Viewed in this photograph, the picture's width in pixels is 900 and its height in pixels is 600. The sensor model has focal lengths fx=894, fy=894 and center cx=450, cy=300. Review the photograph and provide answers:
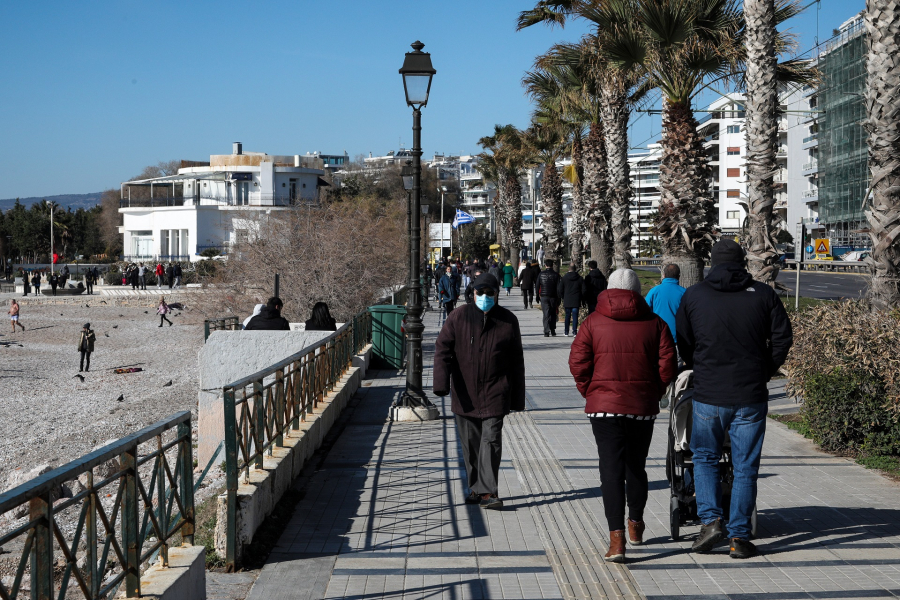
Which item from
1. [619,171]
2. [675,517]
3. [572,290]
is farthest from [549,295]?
[675,517]

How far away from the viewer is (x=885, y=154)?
32.6 ft

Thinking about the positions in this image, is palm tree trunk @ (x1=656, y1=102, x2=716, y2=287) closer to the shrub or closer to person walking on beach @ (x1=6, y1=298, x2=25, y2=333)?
the shrub

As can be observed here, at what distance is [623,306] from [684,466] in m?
1.17

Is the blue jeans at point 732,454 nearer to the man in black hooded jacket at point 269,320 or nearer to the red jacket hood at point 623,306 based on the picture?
the red jacket hood at point 623,306

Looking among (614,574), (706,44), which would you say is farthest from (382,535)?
(706,44)

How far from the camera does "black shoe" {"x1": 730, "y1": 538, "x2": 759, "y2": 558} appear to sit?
17.8ft

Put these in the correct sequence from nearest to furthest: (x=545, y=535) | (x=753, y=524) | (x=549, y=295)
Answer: (x=753, y=524) → (x=545, y=535) → (x=549, y=295)

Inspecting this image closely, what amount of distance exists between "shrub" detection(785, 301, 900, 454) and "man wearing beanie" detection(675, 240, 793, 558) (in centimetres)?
293

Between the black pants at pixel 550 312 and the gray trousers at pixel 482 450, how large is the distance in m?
14.8

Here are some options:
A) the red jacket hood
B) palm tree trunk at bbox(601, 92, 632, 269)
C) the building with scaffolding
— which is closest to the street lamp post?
the red jacket hood

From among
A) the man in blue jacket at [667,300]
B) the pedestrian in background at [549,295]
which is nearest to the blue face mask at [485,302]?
the man in blue jacket at [667,300]

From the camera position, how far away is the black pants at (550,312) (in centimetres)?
2152

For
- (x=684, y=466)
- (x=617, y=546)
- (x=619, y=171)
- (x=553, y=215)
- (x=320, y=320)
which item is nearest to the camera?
(x=617, y=546)

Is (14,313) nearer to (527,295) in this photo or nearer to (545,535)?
(527,295)
